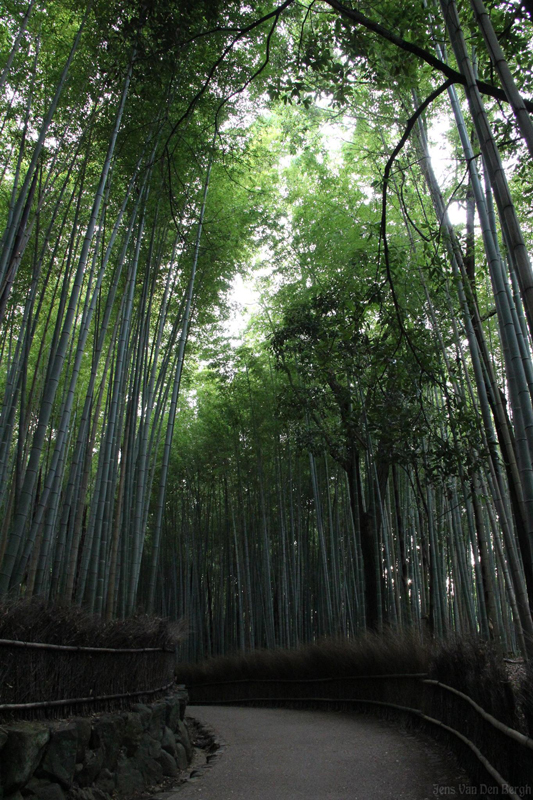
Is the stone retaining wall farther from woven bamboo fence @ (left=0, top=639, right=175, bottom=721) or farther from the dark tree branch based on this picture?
the dark tree branch

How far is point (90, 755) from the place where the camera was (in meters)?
2.57

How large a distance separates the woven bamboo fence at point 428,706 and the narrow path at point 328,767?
0.15 m

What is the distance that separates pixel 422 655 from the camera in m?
4.37

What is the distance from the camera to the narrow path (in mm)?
2588

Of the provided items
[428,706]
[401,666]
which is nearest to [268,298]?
[401,666]

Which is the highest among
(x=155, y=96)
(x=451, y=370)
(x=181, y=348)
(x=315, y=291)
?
(x=315, y=291)

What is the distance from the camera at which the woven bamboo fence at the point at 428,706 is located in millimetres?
1861

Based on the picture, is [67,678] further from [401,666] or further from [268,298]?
[268,298]

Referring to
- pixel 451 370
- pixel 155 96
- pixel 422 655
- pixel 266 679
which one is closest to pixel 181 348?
pixel 155 96

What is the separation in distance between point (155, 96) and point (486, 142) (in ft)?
10.2

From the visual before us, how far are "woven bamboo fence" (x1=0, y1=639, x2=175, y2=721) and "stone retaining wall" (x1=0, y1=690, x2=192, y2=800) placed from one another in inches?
2.7

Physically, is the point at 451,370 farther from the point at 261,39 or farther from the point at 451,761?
the point at 261,39

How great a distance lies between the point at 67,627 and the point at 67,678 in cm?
23

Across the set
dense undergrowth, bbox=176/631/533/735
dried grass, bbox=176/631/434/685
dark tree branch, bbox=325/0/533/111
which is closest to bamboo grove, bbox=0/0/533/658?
dark tree branch, bbox=325/0/533/111
